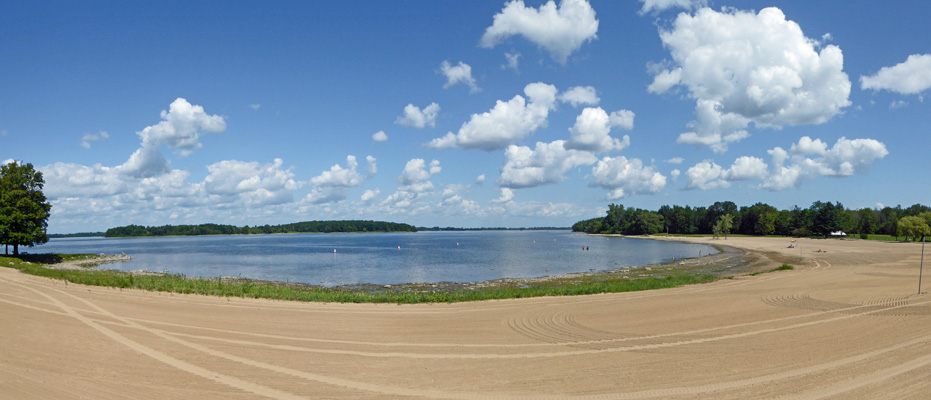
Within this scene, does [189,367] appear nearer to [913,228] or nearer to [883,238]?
[913,228]

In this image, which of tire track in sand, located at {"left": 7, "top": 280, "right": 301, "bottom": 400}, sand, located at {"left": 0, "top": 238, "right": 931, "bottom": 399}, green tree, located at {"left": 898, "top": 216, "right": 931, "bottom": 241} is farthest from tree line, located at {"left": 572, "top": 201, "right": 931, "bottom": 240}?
tire track in sand, located at {"left": 7, "top": 280, "right": 301, "bottom": 400}

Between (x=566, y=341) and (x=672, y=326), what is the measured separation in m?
4.60

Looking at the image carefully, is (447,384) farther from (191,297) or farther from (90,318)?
(191,297)

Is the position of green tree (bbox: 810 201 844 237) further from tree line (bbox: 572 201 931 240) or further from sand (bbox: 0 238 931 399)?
sand (bbox: 0 238 931 399)

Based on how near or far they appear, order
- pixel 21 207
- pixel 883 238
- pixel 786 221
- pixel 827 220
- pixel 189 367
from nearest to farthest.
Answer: pixel 189 367 < pixel 21 207 < pixel 883 238 < pixel 827 220 < pixel 786 221

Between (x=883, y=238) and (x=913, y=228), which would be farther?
(x=883, y=238)

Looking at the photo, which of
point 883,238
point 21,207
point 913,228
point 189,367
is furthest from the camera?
point 883,238

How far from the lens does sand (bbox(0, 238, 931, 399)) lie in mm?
8773

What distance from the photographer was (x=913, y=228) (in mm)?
90625

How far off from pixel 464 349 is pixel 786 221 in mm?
159886

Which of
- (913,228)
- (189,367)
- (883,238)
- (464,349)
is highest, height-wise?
(913,228)

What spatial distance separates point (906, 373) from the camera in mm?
9633

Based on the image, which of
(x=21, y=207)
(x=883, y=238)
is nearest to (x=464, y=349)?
(x=21, y=207)

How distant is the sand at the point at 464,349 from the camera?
877cm
